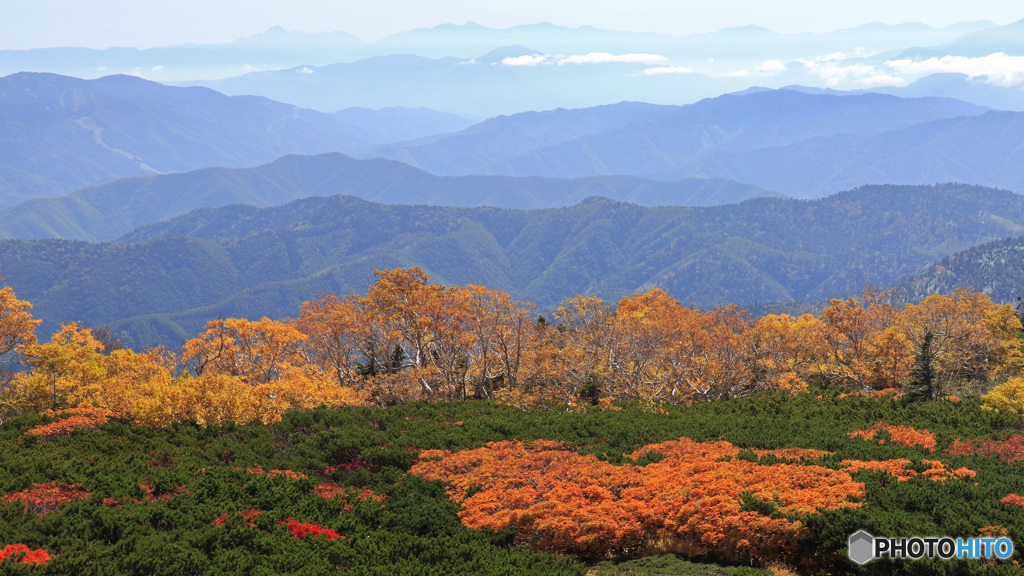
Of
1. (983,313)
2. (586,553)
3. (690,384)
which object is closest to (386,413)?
(586,553)

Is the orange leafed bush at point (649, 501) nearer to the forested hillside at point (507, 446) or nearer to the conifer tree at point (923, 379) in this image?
the forested hillside at point (507, 446)

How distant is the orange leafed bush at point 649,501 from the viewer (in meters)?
22.3

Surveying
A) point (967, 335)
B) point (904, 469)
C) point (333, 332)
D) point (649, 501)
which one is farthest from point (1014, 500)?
point (333, 332)

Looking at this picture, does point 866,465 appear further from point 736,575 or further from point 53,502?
point 53,502

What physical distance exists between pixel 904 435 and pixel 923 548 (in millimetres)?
17398

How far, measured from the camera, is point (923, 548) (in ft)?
65.6

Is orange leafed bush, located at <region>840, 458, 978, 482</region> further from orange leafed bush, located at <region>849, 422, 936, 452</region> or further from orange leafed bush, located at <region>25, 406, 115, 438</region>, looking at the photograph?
orange leafed bush, located at <region>25, 406, 115, 438</region>

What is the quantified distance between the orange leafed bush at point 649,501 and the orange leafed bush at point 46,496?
1294 centimetres

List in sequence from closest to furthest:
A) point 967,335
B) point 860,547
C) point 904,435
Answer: point 860,547 < point 904,435 < point 967,335

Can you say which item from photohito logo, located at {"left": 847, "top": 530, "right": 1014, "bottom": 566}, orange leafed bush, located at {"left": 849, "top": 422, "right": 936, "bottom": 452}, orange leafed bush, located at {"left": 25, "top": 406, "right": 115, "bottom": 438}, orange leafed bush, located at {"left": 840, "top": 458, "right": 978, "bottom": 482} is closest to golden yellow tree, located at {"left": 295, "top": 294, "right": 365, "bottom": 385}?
orange leafed bush, located at {"left": 25, "top": 406, "right": 115, "bottom": 438}

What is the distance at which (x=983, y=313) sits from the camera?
Result: 6412 cm

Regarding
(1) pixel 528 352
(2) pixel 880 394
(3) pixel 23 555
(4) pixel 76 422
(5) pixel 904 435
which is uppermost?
(3) pixel 23 555

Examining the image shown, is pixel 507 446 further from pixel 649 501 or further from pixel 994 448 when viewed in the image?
pixel 994 448

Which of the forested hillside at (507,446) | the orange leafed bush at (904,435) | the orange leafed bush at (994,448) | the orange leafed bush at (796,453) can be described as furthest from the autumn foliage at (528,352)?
the orange leafed bush at (994,448)
